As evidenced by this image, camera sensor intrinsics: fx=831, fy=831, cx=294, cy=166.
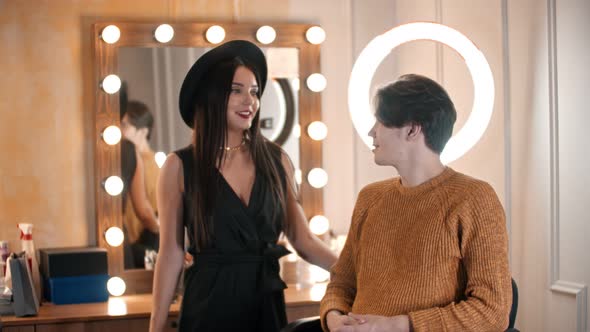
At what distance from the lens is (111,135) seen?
3354 millimetres

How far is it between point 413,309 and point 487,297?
0.59ft

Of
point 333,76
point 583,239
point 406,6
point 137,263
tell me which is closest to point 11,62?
point 137,263

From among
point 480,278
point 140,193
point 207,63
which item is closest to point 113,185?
point 140,193

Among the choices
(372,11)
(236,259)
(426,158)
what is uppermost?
(372,11)

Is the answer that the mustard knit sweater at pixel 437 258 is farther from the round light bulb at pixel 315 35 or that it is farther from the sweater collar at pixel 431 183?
the round light bulb at pixel 315 35

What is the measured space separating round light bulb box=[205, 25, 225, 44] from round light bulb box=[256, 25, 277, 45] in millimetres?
156

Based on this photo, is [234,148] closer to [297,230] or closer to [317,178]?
[297,230]

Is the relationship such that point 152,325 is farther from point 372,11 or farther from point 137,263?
point 372,11

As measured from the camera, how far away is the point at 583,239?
2.46 metres

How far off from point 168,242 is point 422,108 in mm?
990

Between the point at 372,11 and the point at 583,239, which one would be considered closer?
the point at 583,239

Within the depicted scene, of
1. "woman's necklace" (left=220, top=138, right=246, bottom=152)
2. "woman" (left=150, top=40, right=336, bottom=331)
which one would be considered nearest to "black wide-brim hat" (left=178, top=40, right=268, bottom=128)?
"woman" (left=150, top=40, right=336, bottom=331)

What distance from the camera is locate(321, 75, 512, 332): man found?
6.10ft

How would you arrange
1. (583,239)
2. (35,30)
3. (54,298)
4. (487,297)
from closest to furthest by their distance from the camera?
(487,297) < (583,239) < (54,298) < (35,30)
